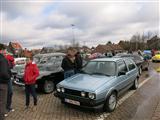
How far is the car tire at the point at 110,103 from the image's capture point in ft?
19.8

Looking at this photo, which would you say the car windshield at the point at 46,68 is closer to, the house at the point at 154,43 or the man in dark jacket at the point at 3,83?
the man in dark jacket at the point at 3,83

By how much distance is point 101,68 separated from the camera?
7273 millimetres

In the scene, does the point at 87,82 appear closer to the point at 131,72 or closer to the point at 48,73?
the point at 131,72

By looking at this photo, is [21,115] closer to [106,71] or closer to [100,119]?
[100,119]

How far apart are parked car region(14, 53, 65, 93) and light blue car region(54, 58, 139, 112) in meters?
2.11

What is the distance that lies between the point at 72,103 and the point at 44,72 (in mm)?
3511

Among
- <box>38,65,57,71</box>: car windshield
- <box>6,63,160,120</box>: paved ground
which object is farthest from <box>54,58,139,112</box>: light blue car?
<box>38,65,57,71</box>: car windshield

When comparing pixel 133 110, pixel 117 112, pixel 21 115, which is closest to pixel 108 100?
pixel 117 112

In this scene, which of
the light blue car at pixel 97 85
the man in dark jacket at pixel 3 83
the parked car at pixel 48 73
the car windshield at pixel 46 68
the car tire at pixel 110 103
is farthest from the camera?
the car windshield at pixel 46 68

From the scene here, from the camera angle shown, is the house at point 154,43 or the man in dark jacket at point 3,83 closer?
the man in dark jacket at point 3,83

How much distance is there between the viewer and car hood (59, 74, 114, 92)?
5.85 metres

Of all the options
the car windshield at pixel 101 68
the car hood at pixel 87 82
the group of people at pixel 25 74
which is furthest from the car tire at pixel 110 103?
the group of people at pixel 25 74

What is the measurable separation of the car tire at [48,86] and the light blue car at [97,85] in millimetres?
2126

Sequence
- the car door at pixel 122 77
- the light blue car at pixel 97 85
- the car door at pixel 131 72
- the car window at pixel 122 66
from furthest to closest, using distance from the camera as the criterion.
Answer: the car door at pixel 131 72 < the car window at pixel 122 66 < the car door at pixel 122 77 < the light blue car at pixel 97 85
